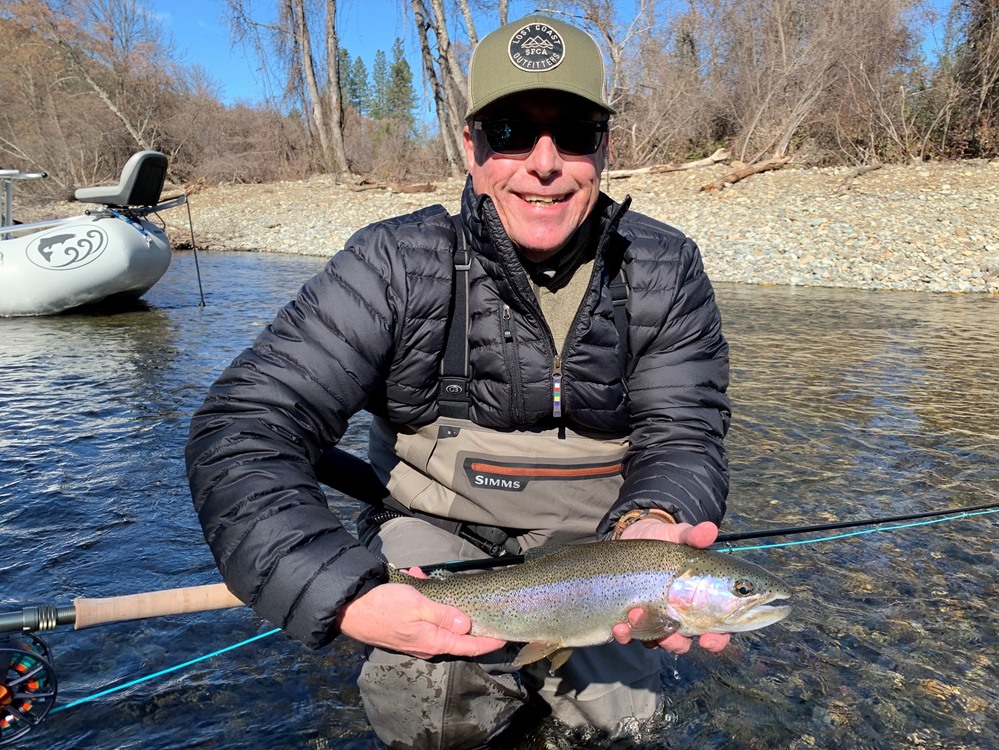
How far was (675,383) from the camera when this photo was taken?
298 centimetres

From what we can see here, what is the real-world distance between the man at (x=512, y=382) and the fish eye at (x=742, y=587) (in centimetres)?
16

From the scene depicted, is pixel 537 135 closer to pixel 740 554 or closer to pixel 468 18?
pixel 740 554

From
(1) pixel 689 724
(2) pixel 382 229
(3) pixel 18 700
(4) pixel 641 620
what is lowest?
(1) pixel 689 724

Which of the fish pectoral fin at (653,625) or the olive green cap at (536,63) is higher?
the olive green cap at (536,63)

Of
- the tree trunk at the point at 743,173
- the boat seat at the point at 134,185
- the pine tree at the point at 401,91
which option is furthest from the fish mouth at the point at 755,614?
the pine tree at the point at 401,91

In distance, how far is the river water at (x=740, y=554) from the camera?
116 inches

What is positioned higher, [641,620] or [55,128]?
[55,128]

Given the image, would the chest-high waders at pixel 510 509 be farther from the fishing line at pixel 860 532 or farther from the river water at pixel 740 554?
the fishing line at pixel 860 532

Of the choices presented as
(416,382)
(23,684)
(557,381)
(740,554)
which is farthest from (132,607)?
(740,554)

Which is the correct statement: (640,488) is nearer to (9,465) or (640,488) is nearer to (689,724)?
(689,724)

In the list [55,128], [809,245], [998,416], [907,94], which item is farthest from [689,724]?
[55,128]

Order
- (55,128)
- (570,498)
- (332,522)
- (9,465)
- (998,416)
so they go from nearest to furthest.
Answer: (332,522), (570,498), (9,465), (998,416), (55,128)

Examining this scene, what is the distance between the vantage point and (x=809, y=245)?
49.4 ft

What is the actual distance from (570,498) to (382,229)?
1.20 metres
